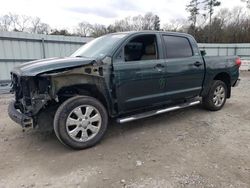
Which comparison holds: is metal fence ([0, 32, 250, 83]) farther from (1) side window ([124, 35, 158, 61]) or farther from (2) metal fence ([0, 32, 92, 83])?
(1) side window ([124, 35, 158, 61])

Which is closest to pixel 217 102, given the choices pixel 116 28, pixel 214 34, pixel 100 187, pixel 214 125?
pixel 214 125

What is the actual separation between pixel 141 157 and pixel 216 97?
3132mm

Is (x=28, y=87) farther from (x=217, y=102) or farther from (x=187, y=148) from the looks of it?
(x=217, y=102)

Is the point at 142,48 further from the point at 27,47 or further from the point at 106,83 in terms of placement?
the point at 27,47

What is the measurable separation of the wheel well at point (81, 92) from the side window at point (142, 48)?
2.78ft

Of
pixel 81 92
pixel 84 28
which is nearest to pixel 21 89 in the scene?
pixel 81 92

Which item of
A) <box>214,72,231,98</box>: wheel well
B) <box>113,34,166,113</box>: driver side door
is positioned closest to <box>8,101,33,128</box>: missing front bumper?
<box>113,34,166,113</box>: driver side door

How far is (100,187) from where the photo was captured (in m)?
2.62

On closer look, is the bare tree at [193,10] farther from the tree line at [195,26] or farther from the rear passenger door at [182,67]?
the rear passenger door at [182,67]

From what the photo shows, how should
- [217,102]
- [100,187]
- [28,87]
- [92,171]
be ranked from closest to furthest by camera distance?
[100,187] < [92,171] < [28,87] < [217,102]

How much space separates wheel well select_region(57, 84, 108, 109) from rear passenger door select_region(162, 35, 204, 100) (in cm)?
143

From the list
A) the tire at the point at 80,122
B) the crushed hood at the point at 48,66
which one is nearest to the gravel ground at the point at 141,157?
the tire at the point at 80,122

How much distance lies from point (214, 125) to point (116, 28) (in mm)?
29422

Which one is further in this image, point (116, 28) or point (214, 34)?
point (116, 28)
